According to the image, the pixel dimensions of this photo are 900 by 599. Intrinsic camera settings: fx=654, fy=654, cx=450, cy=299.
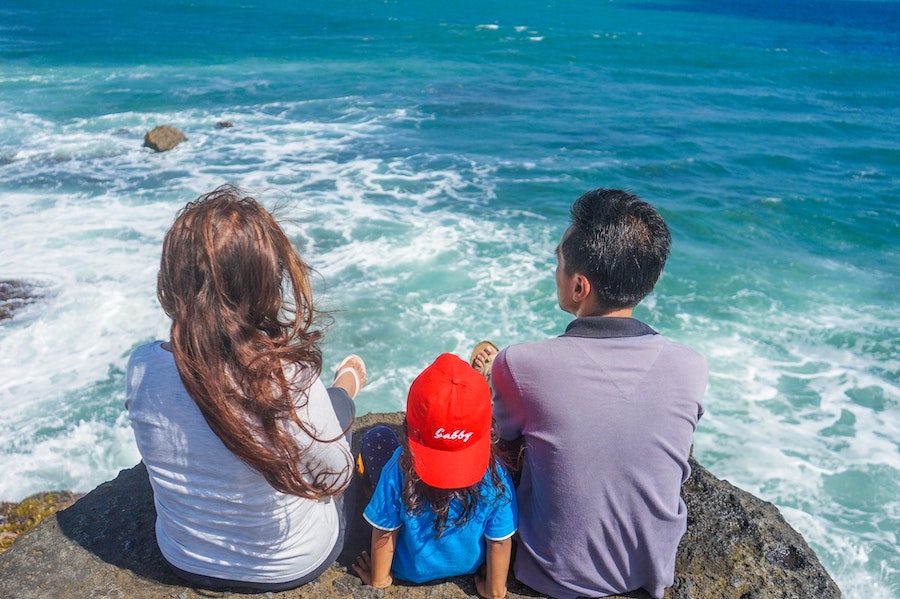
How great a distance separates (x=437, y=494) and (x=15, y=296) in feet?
28.7

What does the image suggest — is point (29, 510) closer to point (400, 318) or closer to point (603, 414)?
point (400, 318)

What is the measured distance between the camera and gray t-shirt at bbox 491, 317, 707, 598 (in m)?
2.29

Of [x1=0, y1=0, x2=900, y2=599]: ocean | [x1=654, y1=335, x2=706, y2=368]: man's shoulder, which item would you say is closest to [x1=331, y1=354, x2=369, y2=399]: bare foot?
[x1=0, y1=0, x2=900, y2=599]: ocean

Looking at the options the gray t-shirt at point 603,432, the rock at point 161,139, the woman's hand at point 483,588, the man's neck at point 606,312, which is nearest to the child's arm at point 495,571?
the woman's hand at point 483,588

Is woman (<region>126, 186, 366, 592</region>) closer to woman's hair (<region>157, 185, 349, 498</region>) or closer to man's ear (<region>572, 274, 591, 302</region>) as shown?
woman's hair (<region>157, 185, 349, 498</region>)

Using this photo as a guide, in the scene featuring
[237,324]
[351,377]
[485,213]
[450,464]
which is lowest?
[485,213]

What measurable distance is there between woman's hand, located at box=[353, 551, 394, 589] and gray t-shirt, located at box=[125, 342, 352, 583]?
22 centimetres

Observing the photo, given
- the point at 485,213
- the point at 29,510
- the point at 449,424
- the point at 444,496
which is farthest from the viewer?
the point at 485,213

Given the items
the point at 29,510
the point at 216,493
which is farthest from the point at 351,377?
the point at 29,510

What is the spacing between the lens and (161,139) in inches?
642

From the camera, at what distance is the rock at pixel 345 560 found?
108 inches

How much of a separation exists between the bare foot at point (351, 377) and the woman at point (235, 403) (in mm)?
707

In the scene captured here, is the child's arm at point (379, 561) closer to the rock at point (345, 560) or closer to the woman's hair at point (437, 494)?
the rock at point (345, 560)

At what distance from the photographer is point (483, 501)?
2.42 metres
